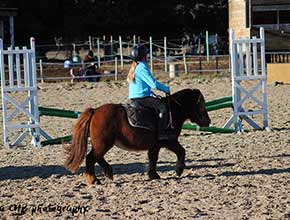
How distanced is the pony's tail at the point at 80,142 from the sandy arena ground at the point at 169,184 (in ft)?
0.92

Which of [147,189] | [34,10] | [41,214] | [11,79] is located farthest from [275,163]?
[34,10]

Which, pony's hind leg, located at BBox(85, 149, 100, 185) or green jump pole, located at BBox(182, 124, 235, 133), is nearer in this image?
pony's hind leg, located at BBox(85, 149, 100, 185)

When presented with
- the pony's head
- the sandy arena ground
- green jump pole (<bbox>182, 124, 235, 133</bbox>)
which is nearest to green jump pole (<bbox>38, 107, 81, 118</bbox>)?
the sandy arena ground

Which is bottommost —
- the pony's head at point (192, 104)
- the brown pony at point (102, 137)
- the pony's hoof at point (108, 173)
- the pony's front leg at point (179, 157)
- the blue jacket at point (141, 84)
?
the pony's hoof at point (108, 173)

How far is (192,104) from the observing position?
9.57m

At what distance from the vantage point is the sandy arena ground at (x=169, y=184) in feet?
24.3

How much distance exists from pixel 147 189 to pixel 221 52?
3321 centimetres

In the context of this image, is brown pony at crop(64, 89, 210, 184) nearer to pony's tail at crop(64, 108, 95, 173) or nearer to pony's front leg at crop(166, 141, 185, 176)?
pony's tail at crop(64, 108, 95, 173)

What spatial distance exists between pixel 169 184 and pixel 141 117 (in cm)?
88

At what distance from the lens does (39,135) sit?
13.2 meters

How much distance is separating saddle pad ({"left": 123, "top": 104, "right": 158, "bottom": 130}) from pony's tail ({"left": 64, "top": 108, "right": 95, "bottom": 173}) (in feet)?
1.52

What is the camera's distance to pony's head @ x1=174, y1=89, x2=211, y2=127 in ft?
31.2

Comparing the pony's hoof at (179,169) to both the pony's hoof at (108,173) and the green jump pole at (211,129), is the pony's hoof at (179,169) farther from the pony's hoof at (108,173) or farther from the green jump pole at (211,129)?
the green jump pole at (211,129)

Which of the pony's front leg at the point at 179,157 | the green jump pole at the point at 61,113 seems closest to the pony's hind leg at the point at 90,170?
the pony's front leg at the point at 179,157
